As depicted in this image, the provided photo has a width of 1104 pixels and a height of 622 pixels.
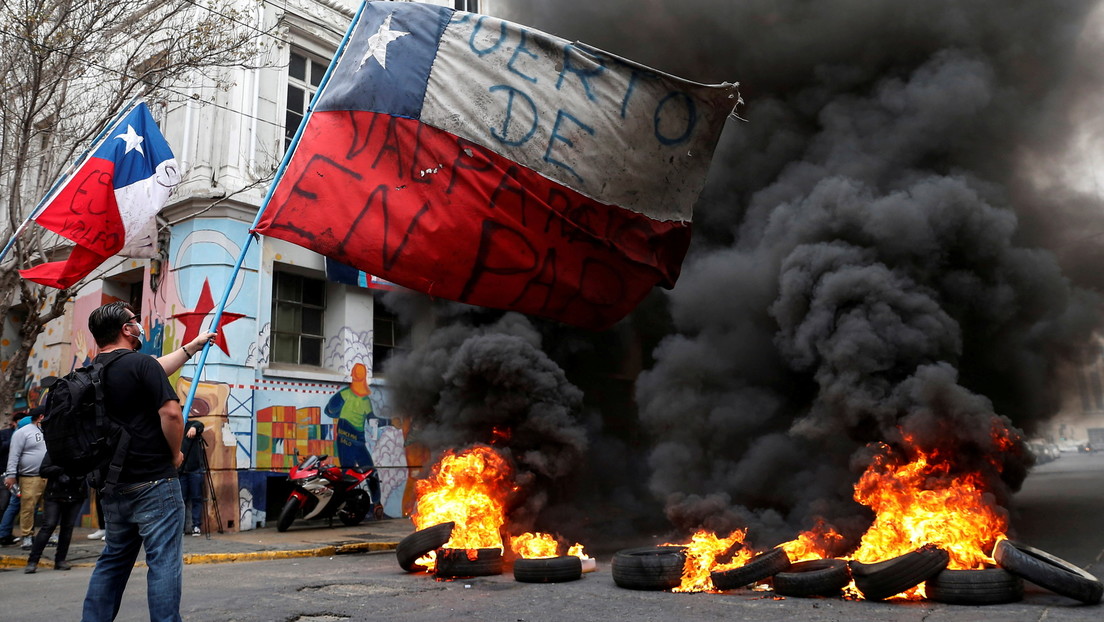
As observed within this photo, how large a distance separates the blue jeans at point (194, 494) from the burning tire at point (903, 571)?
330 inches

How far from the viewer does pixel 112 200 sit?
23.8 ft

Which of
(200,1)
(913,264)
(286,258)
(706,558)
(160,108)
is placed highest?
(200,1)

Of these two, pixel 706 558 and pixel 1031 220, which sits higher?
pixel 1031 220

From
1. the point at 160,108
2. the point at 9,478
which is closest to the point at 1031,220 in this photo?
the point at 9,478

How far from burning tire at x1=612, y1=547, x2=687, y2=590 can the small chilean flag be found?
575 cm

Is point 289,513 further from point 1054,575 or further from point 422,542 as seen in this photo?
point 1054,575

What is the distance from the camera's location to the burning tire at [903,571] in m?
5.09

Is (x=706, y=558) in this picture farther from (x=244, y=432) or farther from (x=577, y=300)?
(x=244, y=432)

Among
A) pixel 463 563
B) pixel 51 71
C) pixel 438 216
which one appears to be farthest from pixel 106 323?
pixel 51 71

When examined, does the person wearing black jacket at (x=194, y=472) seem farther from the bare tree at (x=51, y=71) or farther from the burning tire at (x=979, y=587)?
the burning tire at (x=979, y=587)

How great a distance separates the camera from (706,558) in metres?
6.73

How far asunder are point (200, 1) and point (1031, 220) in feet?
41.2

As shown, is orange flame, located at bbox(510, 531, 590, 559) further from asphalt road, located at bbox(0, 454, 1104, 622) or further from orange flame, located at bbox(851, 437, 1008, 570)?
orange flame, located at bbox(851, 437, 1008, 570)

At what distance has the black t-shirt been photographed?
11.2ft
